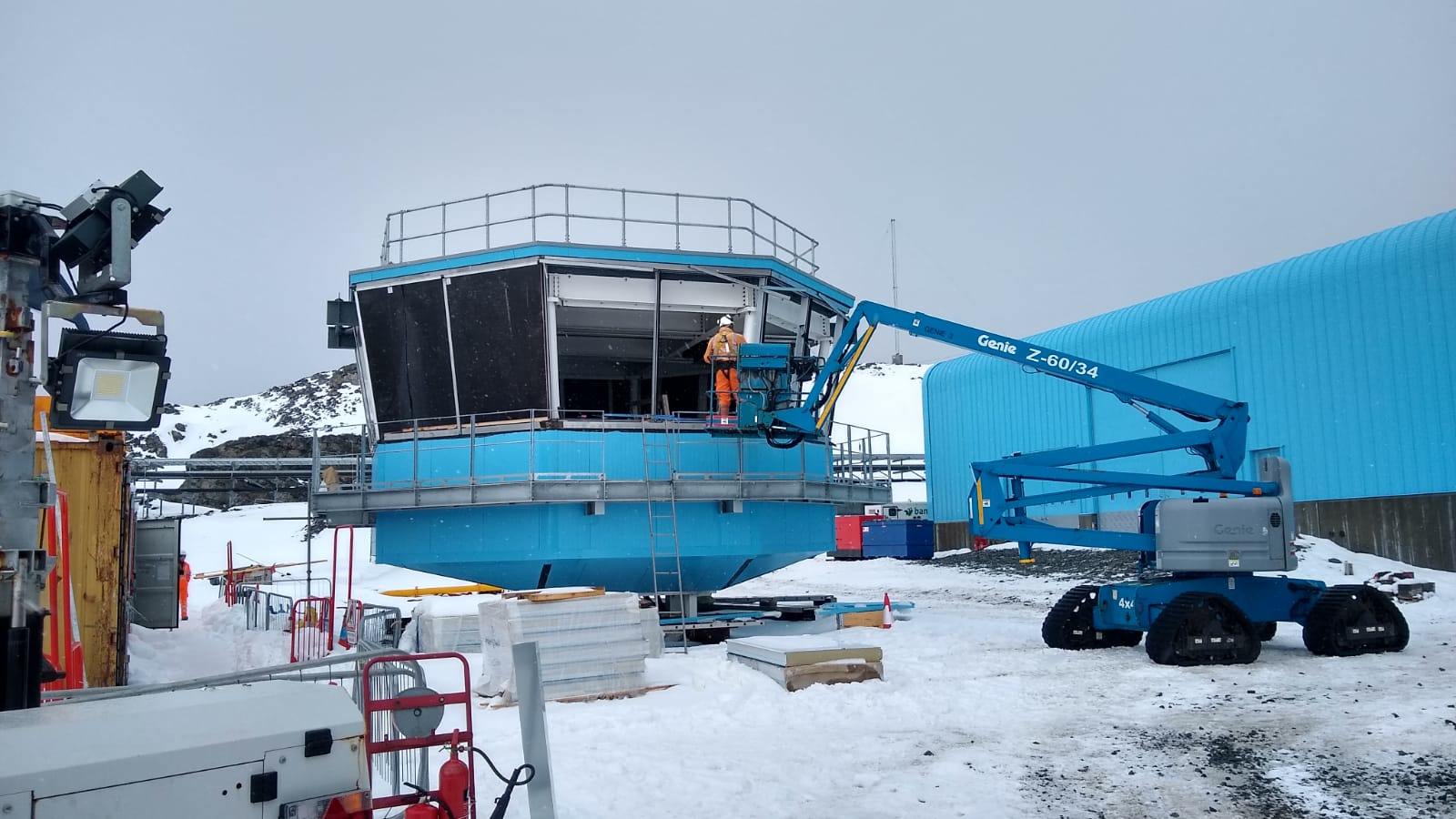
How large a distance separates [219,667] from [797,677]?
882 cm

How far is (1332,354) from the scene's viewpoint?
27.1 metres

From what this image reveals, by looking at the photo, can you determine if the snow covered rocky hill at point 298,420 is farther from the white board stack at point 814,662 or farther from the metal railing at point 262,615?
the white board stack at point 814,662

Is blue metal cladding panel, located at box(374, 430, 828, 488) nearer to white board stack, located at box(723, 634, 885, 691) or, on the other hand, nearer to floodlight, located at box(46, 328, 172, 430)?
white board stack, located at box(723, 634, 885, 691)

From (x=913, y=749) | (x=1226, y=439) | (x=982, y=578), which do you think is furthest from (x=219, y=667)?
(x=982, y=578)

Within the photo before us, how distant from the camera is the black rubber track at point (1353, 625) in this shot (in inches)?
559

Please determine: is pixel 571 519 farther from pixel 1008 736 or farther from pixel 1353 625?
pixel 1353 625

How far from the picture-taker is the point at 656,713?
10.8 m

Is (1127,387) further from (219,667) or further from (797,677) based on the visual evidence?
(219,667)

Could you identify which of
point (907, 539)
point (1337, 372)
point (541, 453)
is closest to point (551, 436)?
point (541, 453)

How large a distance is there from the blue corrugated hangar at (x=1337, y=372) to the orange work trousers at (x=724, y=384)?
17.9m

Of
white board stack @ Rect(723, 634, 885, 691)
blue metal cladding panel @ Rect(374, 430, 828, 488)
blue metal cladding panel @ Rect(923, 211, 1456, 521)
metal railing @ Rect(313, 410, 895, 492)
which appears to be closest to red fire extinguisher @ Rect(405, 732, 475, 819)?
white board stack @ Rect(723, 634, 885, 691)

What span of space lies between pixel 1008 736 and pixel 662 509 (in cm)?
882

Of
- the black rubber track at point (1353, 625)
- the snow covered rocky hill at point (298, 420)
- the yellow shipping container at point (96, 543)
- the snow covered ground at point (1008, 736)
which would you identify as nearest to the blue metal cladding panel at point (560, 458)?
the snow covered ground at point (1008, 736)

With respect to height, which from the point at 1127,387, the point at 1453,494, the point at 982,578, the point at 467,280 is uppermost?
the point at 467,280
